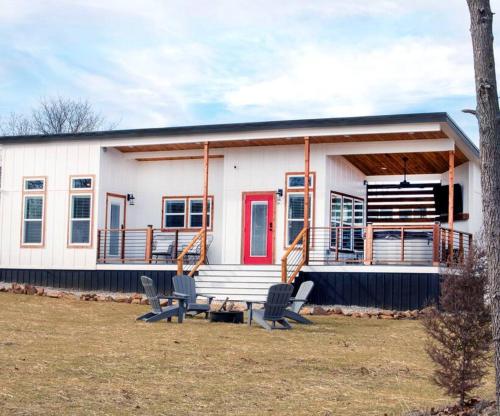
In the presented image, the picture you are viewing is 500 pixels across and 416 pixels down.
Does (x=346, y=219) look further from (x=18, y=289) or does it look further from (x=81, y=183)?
(x=18, y=289)

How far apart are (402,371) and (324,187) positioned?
10.4m

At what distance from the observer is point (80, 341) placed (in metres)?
11.4

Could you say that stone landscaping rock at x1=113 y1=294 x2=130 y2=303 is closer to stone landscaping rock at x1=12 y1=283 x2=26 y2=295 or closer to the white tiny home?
the white tiny home

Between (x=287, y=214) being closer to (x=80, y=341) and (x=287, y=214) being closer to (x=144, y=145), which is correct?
(x=144, y=145)

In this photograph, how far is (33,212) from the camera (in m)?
21.5

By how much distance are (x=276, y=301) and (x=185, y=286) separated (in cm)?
309

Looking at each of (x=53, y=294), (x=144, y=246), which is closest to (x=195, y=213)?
(x=144, y=246)

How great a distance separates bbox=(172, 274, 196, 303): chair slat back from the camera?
1594 cm

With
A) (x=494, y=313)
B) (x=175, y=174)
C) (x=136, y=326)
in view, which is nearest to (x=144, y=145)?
(x=175, y=174)

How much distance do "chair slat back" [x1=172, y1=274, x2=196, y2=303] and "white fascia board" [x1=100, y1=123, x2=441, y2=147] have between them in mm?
4294

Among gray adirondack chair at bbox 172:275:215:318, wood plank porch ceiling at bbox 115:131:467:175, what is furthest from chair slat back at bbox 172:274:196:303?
wood plank porch ceiling at bbox 115:131:467:175

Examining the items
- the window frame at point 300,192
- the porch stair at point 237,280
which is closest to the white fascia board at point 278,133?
the window frame at point 300,192

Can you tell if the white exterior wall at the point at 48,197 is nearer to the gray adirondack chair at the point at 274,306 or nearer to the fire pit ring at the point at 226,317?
the fire pit ring at the point at 226,317

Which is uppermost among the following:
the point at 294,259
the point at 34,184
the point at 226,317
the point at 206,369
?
the point at 34,184
